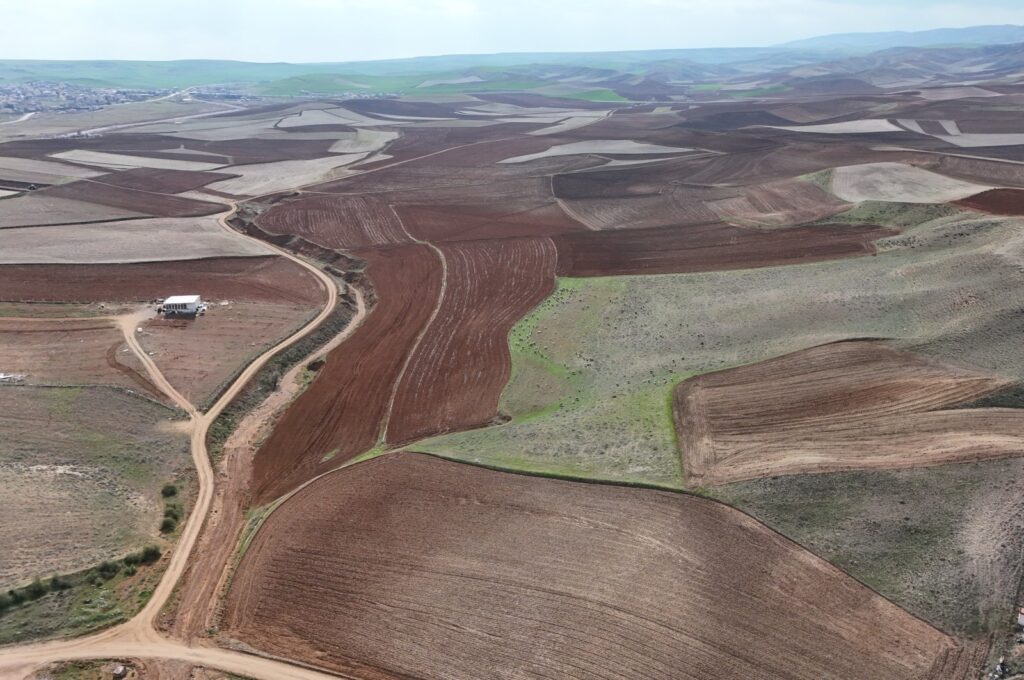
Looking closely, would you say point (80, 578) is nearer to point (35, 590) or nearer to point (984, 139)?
point (35, 590)

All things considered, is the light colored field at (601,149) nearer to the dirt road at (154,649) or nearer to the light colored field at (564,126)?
the light colored field at (564,126)

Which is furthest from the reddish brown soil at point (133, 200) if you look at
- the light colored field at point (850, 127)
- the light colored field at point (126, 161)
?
the light colored field at point (850, 127)

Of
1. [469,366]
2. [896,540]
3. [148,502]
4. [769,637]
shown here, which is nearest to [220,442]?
[148,502]

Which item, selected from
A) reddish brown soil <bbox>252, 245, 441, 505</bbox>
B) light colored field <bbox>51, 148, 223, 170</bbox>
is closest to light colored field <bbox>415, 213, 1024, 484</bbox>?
reddish brown soil <bbox>252, 245, 441, 505</bbox>

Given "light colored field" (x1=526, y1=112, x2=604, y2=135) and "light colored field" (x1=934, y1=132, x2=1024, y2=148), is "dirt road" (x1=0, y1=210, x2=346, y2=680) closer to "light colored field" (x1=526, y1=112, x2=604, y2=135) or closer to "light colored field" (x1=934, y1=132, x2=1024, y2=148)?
"light colored field" (x1=934, y1=132, x2=1024, y2=148)

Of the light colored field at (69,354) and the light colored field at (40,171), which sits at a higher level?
the light colored field at (40,171)

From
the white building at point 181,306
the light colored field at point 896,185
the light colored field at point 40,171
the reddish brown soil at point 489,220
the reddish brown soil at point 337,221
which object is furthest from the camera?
the light colored field at point 40,171
